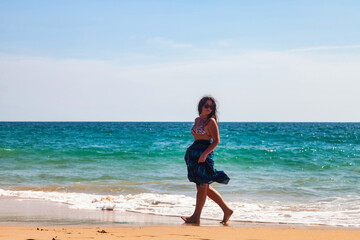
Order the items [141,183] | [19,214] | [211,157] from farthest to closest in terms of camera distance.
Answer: [141,183], [19,214], [211,157]

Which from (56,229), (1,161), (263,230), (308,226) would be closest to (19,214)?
(56,229)

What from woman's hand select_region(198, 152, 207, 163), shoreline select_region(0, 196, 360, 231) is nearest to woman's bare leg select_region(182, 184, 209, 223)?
shoreline select_region(0, 196, 360, 231)

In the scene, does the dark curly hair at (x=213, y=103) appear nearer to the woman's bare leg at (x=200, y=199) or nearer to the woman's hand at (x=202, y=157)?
the woman's hand at (x=202, y=157)

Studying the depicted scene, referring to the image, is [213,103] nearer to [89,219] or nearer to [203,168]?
[203,168]

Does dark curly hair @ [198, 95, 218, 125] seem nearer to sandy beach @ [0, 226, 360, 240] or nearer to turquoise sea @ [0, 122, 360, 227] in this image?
sandy beach @ [0, 226, 360, 240]

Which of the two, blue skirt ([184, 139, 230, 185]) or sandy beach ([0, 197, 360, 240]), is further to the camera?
A: blue skirt ([184, 139, 230, 185])

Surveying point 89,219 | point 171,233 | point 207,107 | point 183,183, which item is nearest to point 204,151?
point 207,107

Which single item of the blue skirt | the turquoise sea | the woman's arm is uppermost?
the woman's arm

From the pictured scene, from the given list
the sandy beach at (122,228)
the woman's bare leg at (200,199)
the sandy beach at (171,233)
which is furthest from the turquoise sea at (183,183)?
the sandy beach at (171,233)

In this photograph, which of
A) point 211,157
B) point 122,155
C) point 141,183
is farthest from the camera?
point 122,155

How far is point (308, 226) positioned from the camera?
5840 mm

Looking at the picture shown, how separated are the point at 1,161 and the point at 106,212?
9861 mm

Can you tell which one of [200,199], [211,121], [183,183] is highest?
[211,121]

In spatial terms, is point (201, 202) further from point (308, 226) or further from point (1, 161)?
point (1, 161)
